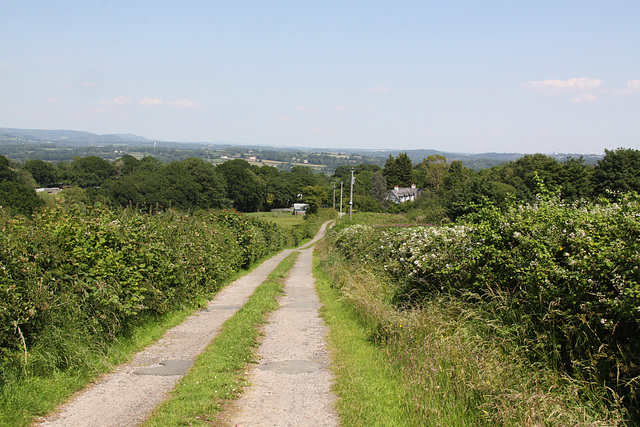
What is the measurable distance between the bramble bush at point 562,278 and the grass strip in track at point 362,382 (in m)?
1.63

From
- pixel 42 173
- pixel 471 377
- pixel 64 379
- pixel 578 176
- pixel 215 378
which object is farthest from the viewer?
pixel 42 173

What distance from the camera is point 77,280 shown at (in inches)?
266

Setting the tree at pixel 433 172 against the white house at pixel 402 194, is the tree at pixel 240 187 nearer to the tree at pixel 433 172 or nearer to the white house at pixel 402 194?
the white house at pixel 402 194

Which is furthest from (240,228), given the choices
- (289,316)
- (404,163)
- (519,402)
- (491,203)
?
(404,163)

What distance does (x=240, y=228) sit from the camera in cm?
2183

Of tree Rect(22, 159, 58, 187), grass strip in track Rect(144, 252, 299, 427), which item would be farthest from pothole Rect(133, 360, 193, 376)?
tree Rect(22, 159, 58, 187)

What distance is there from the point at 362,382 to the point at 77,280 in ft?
13.8

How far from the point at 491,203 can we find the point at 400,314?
7.63 ft

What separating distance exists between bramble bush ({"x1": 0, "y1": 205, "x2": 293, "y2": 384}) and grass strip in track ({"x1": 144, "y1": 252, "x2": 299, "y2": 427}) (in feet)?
4.63

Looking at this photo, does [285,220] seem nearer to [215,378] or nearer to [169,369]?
[169,369]

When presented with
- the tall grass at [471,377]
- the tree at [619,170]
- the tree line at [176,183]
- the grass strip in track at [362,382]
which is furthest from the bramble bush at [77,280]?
the tree line at [176,183]

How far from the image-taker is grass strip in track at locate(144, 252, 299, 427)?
15.6ft

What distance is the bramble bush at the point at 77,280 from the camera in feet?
17.9

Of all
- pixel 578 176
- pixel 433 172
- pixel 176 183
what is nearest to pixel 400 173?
pixel 433 172
